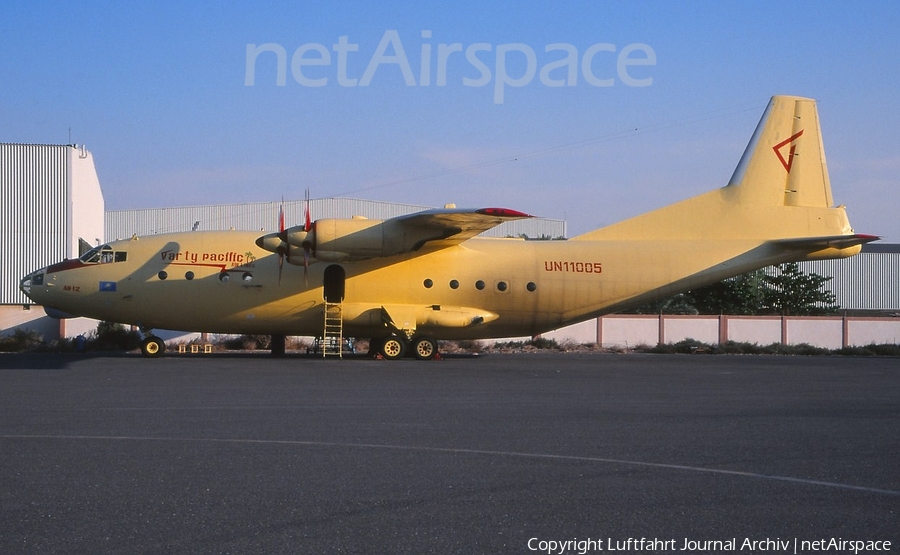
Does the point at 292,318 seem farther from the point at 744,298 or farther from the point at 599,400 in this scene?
the point at 744,298

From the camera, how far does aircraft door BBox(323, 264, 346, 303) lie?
82.6 feet

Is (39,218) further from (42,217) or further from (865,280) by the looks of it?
(865,280)

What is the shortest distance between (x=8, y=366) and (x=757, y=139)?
21.5m

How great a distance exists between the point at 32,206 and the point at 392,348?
72.7 ft

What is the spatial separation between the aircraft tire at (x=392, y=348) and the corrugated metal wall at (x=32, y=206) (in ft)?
67.4

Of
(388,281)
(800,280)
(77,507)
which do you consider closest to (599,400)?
(77,507)

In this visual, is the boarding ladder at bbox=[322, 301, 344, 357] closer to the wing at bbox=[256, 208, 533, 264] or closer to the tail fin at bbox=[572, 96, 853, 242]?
the wing at bbox=[256, 208, 533, 264]

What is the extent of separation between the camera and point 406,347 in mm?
26172

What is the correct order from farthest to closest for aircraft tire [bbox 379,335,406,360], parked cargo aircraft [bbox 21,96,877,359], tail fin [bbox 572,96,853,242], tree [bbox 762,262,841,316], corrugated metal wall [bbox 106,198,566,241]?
corrugated metal wall [bbox 106,198,566,241]
tree [bbox 762,262,841,316]
tail fin [bbox 572,96,853,242]
aircraft tire [bbox 379,335,406,360]
parked cargo aircraft [bbox 21,96,877,359]

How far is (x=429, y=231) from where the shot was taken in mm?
24109

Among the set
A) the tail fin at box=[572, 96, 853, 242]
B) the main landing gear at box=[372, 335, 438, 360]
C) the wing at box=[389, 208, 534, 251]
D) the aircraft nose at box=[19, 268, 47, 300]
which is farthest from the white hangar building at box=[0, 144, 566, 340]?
the tail fin at box=[572, 96, 853, 242]

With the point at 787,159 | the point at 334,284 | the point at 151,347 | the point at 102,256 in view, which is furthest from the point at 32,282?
the point at 787,159

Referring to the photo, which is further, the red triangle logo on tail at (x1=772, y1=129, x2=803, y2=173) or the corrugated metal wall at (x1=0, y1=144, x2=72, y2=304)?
the corrugated metal wall at (x1=0, y1=144, x2=72, y2=304)

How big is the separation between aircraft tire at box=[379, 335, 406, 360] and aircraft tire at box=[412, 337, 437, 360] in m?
0.47
